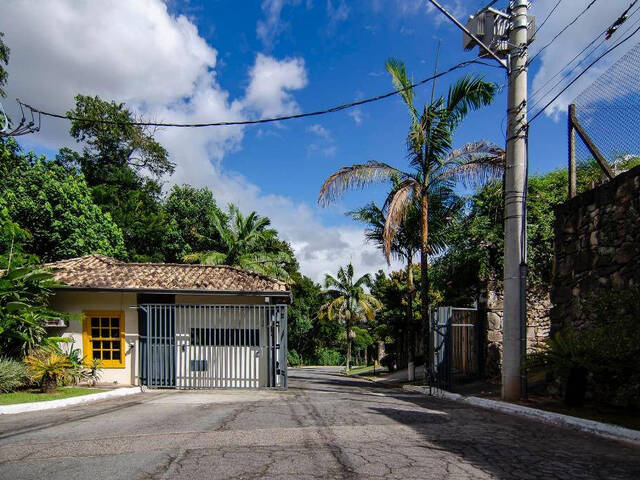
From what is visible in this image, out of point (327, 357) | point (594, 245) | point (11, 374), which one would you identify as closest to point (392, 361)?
point (594, 245)

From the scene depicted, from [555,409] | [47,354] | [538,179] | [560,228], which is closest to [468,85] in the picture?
[538,179]

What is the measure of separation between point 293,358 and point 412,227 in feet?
98.0

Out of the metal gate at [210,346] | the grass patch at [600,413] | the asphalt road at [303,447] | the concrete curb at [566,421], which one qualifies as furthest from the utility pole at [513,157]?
the metal gate at [210,346]

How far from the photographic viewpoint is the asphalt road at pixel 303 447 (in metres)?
4.11

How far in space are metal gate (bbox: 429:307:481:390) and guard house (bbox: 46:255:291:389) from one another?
13.3 feet

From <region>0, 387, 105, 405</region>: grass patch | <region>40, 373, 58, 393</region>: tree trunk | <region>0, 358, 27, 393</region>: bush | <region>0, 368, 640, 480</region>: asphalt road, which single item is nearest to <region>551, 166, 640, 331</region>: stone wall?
<region>0, 368, 640, 480</region>: asphalt road

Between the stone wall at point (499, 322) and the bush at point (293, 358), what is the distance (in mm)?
34031

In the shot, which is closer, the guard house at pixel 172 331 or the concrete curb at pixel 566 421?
the concrete curb at pixel 566 421

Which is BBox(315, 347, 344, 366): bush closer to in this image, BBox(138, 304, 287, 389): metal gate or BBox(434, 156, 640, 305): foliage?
BBox(434, 156, 640, 305): foliage

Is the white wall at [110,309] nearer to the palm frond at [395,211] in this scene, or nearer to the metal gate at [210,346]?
the metal gate at [210,346]

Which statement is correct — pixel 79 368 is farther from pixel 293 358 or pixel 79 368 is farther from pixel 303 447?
pixel 293 358

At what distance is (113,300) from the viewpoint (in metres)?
13.8

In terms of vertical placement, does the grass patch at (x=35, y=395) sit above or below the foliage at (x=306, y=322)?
above

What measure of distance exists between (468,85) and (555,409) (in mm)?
9901
